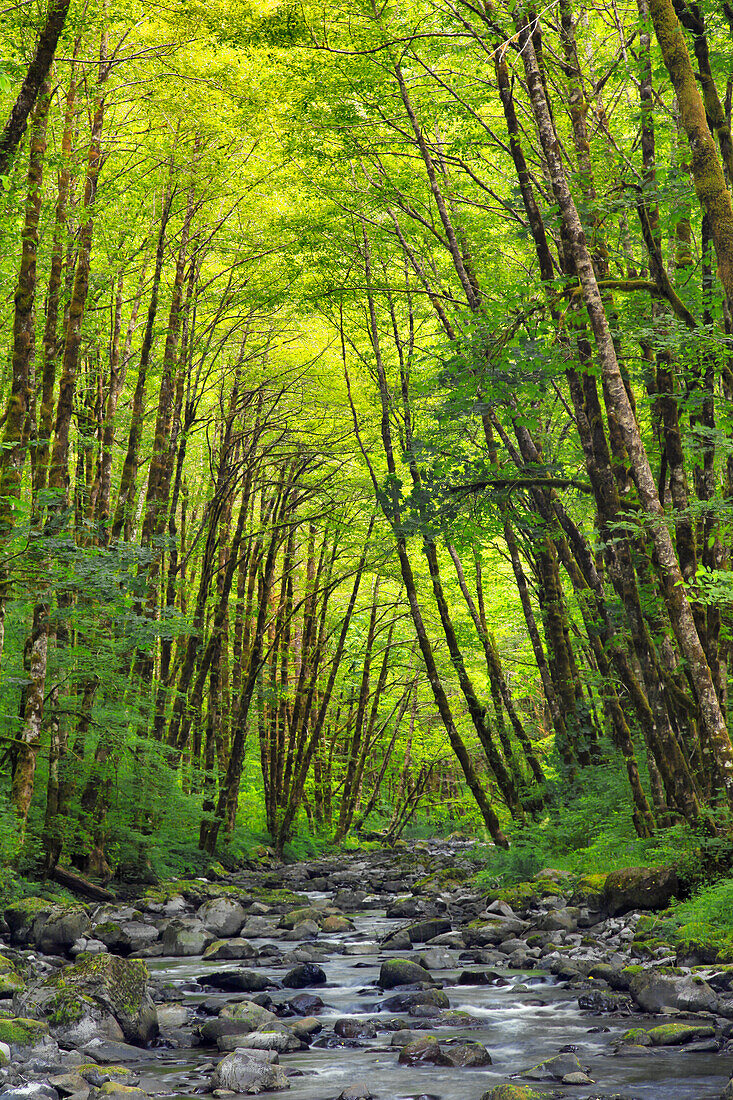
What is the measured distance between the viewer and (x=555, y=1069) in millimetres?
4777

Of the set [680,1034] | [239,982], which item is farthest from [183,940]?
[680,1034]

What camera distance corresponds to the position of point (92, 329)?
513 inches

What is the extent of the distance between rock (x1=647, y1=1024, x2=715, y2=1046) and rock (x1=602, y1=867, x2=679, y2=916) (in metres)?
2.90

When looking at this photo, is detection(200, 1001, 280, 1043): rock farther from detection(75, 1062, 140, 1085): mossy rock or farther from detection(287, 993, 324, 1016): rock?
detection(75, 1062, 140, 1085): mossy rock

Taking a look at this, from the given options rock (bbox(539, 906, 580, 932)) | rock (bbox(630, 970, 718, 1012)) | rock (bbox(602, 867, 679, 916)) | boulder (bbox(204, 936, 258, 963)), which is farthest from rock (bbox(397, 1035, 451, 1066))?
boulder (bbox(204, 936, 258, 963))

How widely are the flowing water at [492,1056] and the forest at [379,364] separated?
2087 mm

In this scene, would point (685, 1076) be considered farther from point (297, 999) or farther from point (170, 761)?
point (170, 761)

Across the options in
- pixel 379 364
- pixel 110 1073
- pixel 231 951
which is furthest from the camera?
pixel 379 364

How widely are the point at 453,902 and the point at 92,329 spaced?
10.4 metres

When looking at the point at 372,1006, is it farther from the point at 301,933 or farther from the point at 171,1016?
the point at 301,933

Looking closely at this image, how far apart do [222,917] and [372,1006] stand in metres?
4.72

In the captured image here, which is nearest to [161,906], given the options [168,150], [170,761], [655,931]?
[170,761]

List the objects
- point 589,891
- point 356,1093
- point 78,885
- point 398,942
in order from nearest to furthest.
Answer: point 356,1093
point 589,891
point 398,942
point 78,885

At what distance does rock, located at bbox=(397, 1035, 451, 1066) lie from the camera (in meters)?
5.25
